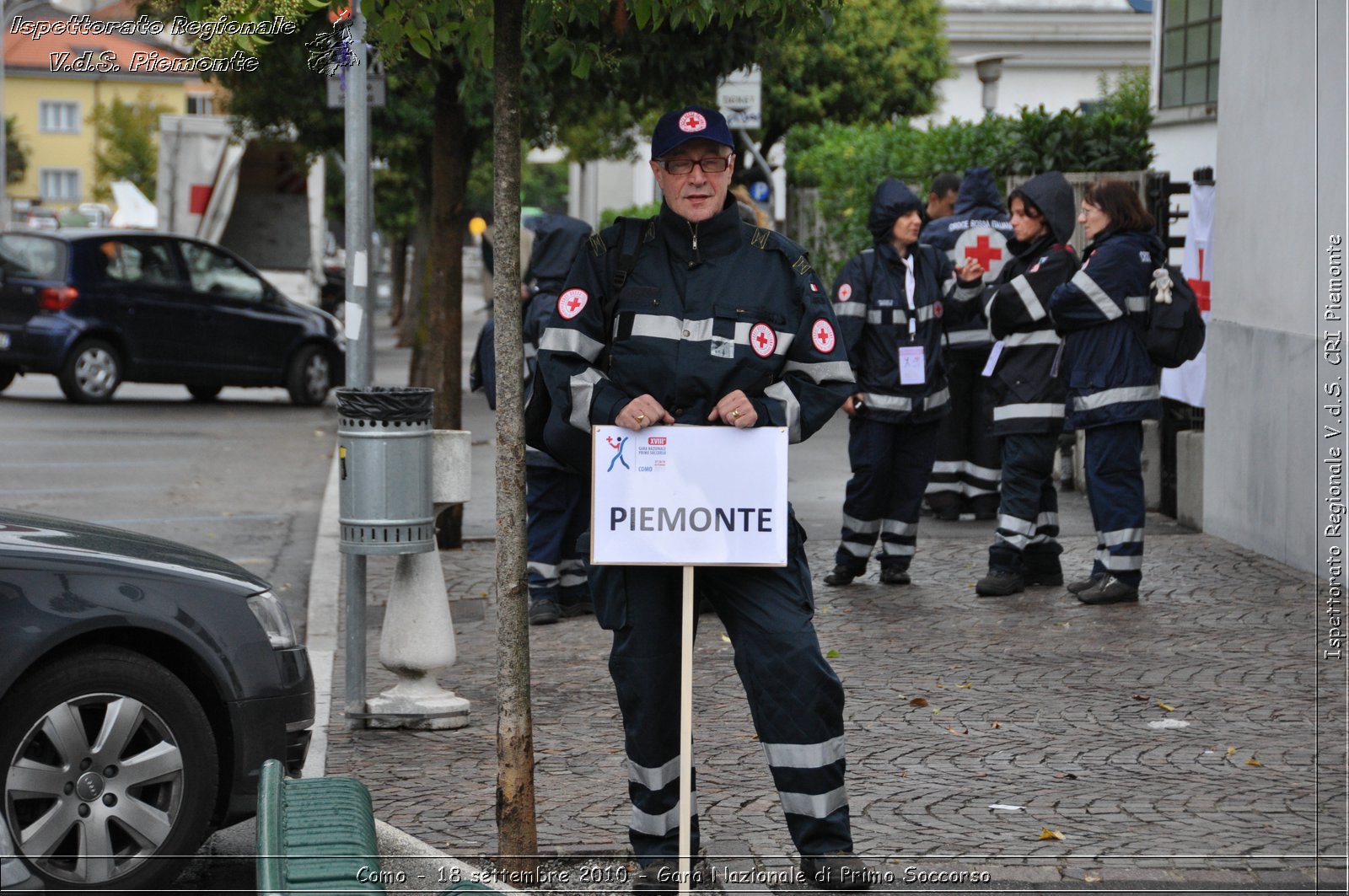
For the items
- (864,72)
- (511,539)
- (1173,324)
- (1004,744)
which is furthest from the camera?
(864,72)

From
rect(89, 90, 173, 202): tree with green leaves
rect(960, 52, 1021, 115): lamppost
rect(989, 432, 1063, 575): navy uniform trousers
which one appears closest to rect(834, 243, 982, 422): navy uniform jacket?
rect(989, 432, 1063, 575): navy uniform trousers

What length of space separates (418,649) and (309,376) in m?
15.1

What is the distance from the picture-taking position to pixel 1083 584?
9.08 metres

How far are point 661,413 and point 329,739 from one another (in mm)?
2653

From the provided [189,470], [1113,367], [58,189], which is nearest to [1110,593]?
[1113,367]

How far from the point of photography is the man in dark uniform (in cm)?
473

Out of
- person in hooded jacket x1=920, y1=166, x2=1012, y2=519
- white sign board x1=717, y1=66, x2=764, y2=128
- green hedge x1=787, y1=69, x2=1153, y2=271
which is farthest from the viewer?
white sign board x1=717, y1=66, x2=764, y2=128

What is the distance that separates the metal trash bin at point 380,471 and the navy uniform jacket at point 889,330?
3.27 m

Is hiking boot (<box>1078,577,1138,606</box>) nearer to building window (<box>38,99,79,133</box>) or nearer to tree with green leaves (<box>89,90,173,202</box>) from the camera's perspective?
tree with green leaves (<box>89,90,173,202</box>)

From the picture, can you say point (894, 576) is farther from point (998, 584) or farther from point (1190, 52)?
point (1190, 52)

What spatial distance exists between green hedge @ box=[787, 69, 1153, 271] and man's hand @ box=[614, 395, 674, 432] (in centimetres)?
971

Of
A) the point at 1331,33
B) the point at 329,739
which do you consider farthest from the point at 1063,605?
the point at 329,739

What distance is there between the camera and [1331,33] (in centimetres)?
898

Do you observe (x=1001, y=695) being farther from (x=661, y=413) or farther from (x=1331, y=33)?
(x=1331, y=33)
